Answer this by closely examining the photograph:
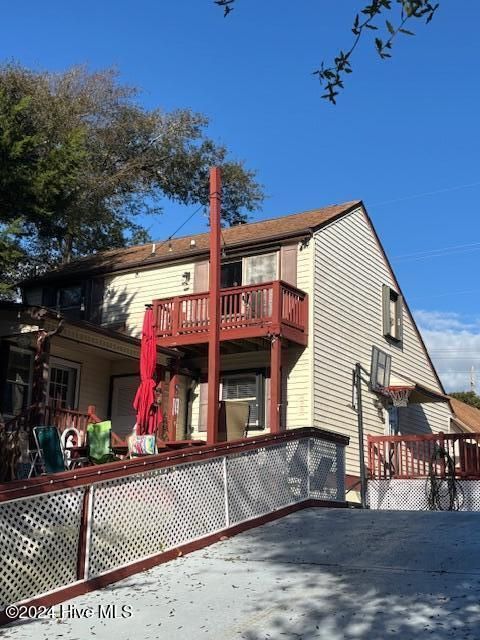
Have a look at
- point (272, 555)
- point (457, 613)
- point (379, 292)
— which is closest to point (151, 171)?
point (379, 292)

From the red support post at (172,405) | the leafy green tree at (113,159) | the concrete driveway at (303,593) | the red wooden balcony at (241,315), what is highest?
the leafy green tree at (113,159)

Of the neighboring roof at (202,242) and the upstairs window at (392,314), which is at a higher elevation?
the neighboring roof at (202,242)

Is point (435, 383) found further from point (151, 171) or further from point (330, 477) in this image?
point (151, 171)

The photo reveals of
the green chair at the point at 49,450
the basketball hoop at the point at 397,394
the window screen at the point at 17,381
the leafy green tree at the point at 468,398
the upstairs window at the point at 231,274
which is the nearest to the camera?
the green chair at the point at 49,450

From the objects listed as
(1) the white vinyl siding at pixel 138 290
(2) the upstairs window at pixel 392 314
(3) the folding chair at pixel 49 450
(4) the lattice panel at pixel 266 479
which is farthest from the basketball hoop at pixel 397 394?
(3) the folding chair at pixel 49 450

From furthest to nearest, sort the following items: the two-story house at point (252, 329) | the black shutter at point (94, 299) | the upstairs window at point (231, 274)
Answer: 1. the black shutter at point (94, 299)
2. the upstairs window at point (231, 274)
3. the two-story house at point (252, 329)

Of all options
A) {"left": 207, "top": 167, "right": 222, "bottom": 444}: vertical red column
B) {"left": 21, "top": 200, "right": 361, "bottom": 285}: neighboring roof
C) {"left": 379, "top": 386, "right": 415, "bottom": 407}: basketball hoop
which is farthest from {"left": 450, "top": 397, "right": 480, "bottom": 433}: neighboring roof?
{"left": 207, "top": 167, "right": 222, "bottom": 444}: vertical red column

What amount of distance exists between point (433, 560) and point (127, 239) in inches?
1182

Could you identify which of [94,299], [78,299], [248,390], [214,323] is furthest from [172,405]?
[214,323]

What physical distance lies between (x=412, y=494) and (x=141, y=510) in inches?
348

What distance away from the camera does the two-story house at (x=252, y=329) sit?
16.1 m

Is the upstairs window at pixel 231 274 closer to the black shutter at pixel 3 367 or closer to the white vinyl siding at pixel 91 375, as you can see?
the white vinyl siding at pixel 91 375

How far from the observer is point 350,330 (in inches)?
741

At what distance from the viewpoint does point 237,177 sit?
35.6m
